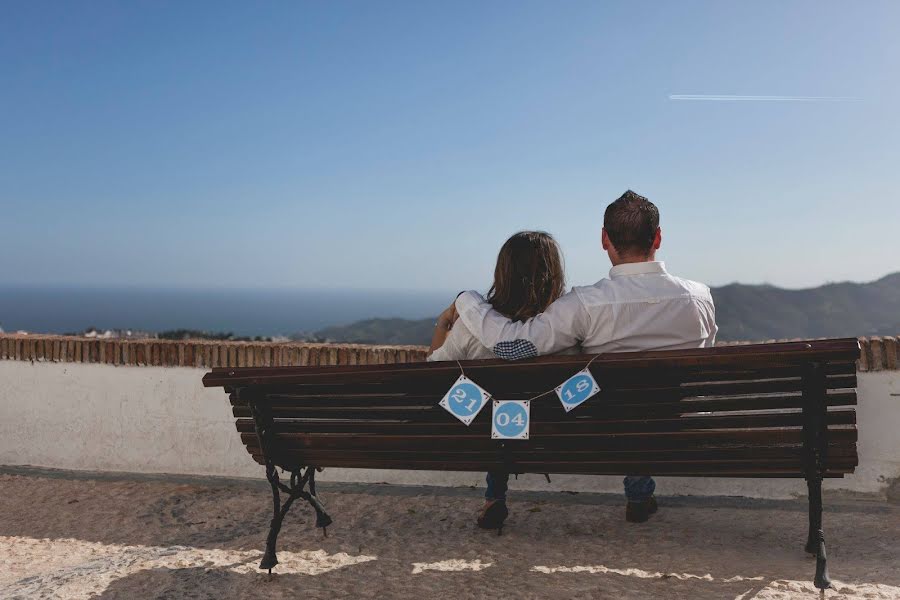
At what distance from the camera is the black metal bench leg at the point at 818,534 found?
359 cm

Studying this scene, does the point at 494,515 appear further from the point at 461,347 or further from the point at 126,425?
the point at 126,425

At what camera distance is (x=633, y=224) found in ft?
12.8

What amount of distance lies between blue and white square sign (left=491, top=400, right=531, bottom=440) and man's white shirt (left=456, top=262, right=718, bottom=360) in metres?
0.25

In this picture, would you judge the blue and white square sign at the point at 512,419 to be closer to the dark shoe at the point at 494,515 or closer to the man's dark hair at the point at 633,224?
the man's dark hair at the point at 633,224

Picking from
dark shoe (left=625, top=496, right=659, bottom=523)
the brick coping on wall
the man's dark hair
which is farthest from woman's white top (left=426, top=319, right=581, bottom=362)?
the brick coping on wall

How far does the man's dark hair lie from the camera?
389 cm

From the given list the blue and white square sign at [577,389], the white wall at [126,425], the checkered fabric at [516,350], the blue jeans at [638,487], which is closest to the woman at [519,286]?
the checkered fabric at [516,350]

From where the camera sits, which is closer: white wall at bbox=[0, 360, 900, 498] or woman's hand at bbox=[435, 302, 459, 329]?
woman's hand at bbox=[435, 302, 459, 329]

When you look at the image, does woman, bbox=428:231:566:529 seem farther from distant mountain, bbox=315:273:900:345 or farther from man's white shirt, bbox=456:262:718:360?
distant mountain, bbox=315:273:900:345

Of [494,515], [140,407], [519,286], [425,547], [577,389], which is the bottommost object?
[425,547]

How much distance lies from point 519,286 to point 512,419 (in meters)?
0.65

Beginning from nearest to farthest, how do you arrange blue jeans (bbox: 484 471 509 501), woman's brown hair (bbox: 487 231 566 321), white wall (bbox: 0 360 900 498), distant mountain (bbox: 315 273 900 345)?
woman's brown hair (bbox: 487 231 566 321)
blue jeans (bbox: 484 471 509 501)
white wall (bbox: 0 360 900 498)
distant mountain (bbox: 315 273 900 345)

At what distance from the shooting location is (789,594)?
358 cm

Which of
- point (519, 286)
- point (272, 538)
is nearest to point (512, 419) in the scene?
point (519, 286)
